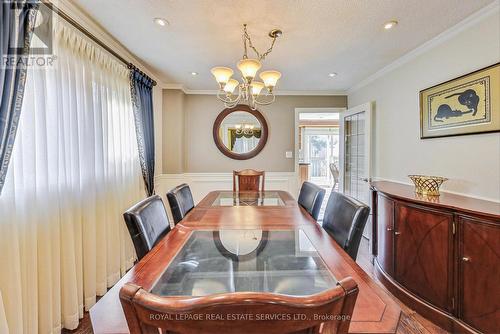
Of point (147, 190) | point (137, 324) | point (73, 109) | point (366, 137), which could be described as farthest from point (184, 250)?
point (366, 137)

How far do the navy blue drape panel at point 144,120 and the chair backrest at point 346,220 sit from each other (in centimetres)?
235

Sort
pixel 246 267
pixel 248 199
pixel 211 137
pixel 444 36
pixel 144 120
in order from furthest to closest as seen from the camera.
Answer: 1. pixel 211 137
2. pixel 144 120
3. pixel 248 199
4. pixel 444 36
5. pixel 246 267

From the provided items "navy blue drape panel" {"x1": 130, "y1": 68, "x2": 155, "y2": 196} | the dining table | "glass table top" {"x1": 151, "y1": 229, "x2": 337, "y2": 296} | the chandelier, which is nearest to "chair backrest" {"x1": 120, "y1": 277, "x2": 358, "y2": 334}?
the dining table

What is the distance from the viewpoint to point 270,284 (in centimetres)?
95

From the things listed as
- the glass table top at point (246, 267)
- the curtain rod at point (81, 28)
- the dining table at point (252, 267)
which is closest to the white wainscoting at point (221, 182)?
the curtain rod at point (81, 28)

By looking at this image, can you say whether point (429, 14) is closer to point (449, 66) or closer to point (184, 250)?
point (449, 66)

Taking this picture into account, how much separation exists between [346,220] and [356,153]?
2.67 meters

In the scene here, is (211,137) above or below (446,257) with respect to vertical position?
above

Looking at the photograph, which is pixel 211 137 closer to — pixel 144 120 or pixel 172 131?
pixel 172 131

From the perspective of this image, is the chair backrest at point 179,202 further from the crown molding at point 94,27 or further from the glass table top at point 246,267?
the crown molding at point 94,27

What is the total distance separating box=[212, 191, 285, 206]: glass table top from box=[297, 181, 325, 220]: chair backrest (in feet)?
0.71

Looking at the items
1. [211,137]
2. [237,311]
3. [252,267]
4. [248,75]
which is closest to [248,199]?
[248,75]

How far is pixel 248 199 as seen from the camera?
252 centimetres

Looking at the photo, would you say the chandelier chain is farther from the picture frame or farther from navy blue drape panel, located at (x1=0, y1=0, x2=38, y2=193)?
the picture frame
